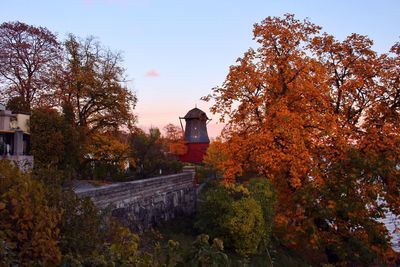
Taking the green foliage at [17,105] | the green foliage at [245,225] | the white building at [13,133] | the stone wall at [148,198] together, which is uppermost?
the green foliage at [17,105]

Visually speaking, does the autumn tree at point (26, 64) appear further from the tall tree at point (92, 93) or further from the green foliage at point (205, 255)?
the green foliage at point (205, 255)

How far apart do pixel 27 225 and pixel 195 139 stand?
1959 inches

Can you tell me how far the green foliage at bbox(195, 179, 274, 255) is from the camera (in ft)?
64.2

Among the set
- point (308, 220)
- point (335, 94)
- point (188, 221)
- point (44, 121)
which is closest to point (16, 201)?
point (308, 220)

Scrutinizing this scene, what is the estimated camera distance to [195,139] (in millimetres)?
54844

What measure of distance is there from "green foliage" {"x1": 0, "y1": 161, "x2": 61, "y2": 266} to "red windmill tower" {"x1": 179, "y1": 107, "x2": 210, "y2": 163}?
48931 millimetres

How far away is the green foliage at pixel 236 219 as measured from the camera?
19578 mm

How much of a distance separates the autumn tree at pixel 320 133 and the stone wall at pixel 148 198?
411cm

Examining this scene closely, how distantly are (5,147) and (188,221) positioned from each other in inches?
585

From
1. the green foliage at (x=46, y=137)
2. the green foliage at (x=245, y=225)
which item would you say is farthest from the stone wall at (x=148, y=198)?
the green foliage at (x=46, y=137)

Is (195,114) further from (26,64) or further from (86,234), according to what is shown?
(86,234)

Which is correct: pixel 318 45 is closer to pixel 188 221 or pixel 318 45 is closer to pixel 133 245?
pixel 188 221

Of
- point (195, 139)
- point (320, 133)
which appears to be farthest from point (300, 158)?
point (195, 139)

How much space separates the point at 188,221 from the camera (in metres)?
23.0
